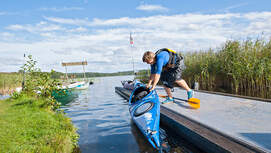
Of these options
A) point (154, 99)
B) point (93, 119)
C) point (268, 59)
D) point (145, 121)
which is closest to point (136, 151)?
point (145, 121)

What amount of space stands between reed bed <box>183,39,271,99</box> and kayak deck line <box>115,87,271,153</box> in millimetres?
4103

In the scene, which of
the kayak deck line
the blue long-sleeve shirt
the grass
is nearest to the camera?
the kayak deck line

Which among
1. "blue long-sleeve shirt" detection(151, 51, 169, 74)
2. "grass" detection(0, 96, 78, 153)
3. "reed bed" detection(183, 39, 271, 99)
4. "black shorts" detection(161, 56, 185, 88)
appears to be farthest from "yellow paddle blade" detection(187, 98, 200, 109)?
"reed bed" detection(183, 39, 271, 99)

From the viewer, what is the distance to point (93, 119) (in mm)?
7496

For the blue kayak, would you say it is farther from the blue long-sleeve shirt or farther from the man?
the blue long-sleeve shirt

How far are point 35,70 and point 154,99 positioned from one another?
555cm

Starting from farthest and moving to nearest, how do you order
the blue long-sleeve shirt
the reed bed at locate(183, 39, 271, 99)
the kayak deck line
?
the reed bed at locate(183, 39, 271, 99) → the blue long-sleeve shirt → the kayak deck line

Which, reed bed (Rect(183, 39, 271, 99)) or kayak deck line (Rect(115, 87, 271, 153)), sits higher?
reed bed (Rect(183, 39, 271, 99))

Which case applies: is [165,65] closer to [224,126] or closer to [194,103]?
[194,103]

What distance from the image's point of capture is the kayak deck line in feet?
8.97

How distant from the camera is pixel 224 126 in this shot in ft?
11.3

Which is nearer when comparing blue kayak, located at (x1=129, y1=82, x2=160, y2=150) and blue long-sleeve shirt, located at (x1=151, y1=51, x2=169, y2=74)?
blue kayak, located at (x1=129, y1=82, x2=160, y2=150)

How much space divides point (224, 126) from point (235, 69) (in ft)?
23.3

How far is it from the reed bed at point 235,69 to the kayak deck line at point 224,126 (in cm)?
410
